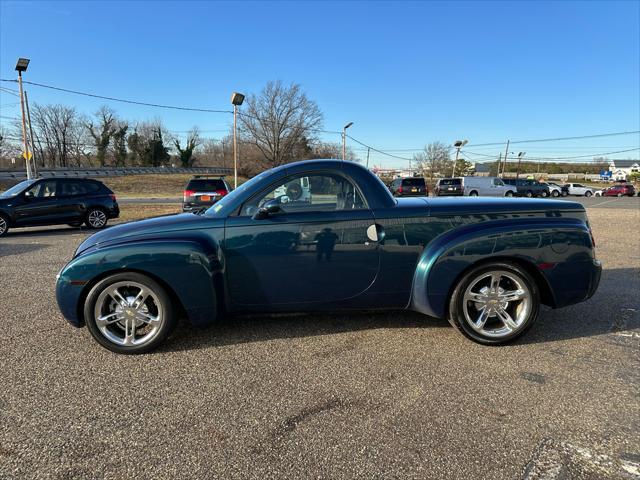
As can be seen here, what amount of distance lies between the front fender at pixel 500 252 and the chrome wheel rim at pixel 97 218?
1123 cm

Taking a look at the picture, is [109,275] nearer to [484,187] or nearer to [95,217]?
[95,217]

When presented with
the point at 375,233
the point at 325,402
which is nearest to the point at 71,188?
the point at 375,233

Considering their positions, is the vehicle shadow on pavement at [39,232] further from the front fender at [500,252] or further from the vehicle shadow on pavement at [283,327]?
the front fender at [500,252]

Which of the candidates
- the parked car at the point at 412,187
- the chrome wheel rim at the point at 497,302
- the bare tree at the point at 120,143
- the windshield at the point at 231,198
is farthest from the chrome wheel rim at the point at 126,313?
the bare tree at the point at 120,143

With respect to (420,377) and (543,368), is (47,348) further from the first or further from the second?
(543,368)

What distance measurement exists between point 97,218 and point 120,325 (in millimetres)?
9933

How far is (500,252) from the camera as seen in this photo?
3.22 metres

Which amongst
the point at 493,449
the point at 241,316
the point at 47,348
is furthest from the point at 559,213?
the point at 47,348

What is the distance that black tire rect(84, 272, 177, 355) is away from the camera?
3.07 meters

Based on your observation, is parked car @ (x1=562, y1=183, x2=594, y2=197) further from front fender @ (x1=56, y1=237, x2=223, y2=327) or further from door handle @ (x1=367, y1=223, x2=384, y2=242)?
front fender @ (x1=56, y1=237, x2=223, y2=327)

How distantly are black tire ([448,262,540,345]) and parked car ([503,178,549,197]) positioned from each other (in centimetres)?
3652

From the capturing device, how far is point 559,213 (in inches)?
137

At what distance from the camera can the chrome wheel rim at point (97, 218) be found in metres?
11.4

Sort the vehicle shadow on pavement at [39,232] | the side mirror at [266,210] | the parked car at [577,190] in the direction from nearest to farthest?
the side mirror at [266,210] → the vehicle shadow on pavement at [39,232] → the parked car at [577,190]
